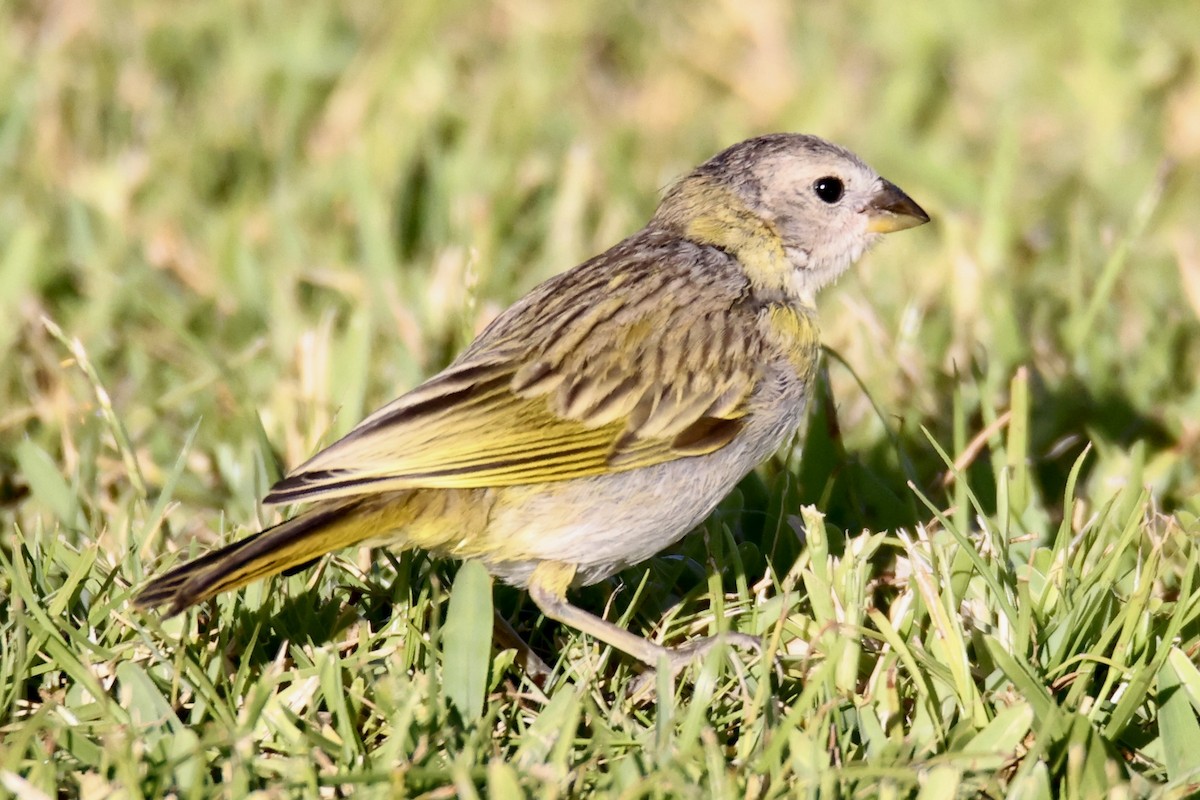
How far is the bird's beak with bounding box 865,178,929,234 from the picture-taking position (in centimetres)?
470

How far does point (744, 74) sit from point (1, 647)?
540cm

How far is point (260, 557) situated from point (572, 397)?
0.98 meters

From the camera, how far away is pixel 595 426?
4.00 metres

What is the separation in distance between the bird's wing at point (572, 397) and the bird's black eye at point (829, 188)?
54cm

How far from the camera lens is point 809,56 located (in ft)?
26.8

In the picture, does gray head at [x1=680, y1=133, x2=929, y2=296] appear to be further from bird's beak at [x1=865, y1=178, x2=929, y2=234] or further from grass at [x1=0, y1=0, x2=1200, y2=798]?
grass at [x1=0, y1=0, x2=1200, y2=798]

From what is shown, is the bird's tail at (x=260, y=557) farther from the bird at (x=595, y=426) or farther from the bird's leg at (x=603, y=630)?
the bird's leg at (x=603, y=630)

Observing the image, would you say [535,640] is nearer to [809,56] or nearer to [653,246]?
[653,246]

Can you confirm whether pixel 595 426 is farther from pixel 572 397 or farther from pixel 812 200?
pixel 812 200

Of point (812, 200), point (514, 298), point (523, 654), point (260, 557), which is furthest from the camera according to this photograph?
point (514, 298)

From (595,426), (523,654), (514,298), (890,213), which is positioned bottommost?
(523,654)

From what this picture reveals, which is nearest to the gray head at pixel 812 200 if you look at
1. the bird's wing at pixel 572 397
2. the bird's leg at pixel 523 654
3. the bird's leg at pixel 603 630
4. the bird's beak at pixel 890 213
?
the bird's beak at pixel 890 213

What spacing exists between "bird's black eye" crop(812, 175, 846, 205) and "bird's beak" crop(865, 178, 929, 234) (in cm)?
10

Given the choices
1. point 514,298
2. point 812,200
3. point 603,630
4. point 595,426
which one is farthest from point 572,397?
point 514,298
